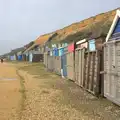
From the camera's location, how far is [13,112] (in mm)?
10055

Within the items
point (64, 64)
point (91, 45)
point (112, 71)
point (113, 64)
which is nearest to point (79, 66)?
point (91, 45)

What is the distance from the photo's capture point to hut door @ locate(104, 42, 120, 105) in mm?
10114

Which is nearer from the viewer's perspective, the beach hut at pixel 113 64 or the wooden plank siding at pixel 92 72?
the beach hut at pixel 113 64

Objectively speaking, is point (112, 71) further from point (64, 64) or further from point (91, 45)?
point (64, 64)

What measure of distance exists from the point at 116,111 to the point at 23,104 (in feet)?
11.7

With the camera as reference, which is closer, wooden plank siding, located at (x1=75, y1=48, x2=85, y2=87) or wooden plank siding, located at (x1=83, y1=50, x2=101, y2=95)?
wooden plank siding, located at (x1=83, y1=50, x2=101, y2=95)

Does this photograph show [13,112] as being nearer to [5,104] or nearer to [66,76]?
[5,104]

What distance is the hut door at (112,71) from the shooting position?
10.1 metres

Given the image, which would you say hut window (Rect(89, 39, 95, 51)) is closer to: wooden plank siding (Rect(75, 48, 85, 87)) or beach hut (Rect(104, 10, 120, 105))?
wooden plank siding (Rect(75, 48, 85, 87))

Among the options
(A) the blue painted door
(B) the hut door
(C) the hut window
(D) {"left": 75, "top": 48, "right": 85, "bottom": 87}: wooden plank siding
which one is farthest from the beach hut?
(A) the blue painted door

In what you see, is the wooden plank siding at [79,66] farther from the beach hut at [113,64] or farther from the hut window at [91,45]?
the beach hut at [113,64]

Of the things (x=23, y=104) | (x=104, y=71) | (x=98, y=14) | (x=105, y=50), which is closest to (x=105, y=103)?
(x=104, y=71)

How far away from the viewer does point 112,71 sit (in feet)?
34.8

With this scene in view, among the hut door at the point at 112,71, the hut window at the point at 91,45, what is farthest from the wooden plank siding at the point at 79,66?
the hut door at the point at 112,71
